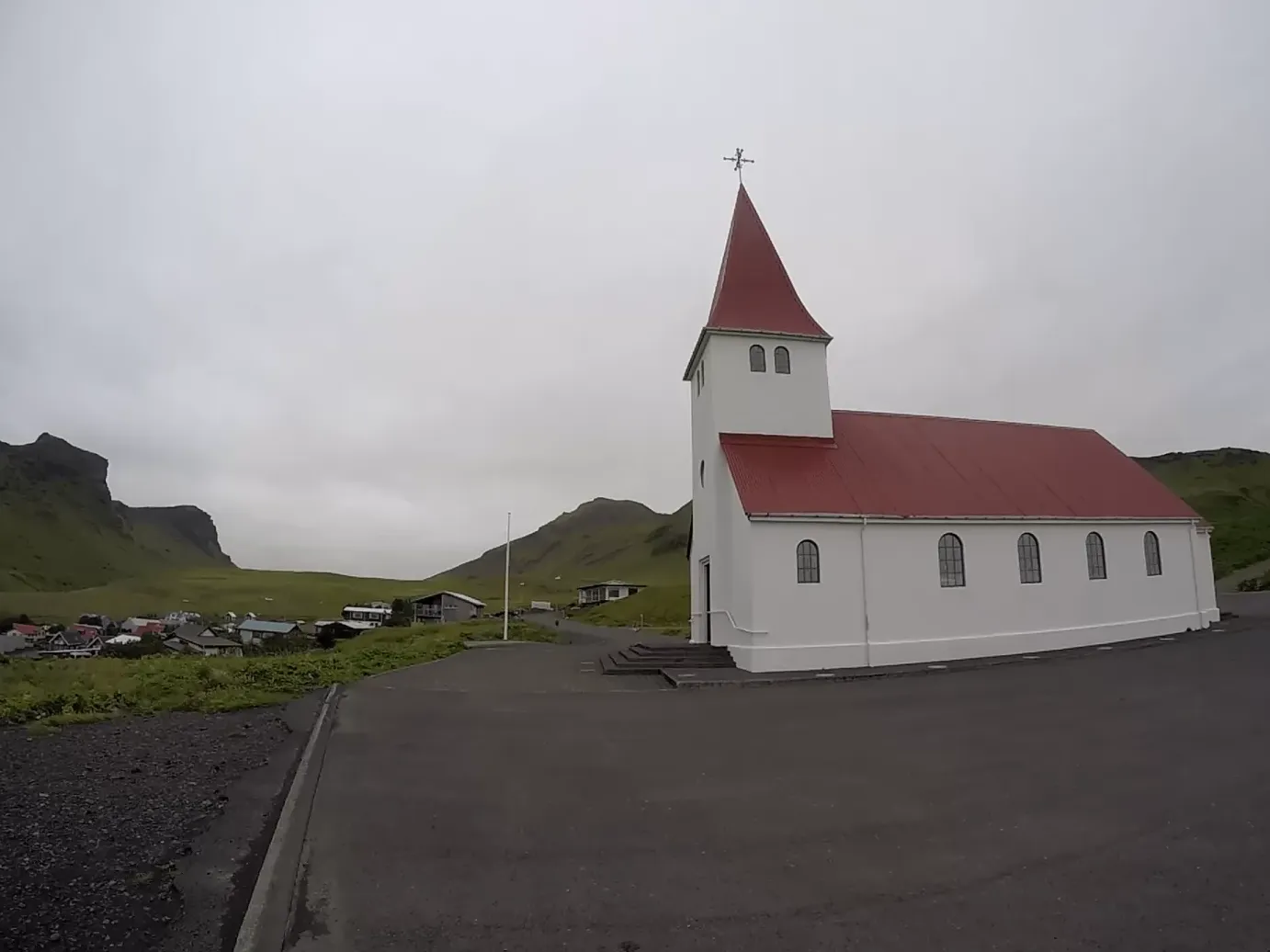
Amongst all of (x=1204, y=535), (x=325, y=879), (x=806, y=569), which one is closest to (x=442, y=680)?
(x=806, y=569)

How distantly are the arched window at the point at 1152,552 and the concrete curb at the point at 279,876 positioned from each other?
24.8 meters

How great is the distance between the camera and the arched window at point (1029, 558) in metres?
21.0

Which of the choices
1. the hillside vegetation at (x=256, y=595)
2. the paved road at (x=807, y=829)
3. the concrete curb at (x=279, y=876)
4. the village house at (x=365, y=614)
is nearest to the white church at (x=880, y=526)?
the paved road at (x=807, y=829)

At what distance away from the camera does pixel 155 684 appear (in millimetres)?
15906

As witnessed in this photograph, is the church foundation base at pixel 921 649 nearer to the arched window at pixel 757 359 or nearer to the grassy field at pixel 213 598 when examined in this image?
the arched window at pixel 757 359

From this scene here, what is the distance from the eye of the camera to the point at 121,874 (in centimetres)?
538

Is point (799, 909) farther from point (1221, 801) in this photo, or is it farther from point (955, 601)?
point (955, 601)

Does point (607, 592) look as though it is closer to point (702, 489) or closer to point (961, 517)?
point (702, 489)

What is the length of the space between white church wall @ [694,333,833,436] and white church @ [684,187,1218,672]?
0.18ft

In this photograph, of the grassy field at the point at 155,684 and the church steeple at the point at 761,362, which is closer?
the grassy field at the point at 155,684

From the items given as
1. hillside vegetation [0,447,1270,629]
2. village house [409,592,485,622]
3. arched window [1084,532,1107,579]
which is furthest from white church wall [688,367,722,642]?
village house [409,592,485,622]

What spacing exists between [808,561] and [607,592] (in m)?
81.3

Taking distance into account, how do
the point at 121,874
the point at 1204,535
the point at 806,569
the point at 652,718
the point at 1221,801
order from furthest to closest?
1. the point at 1204,535
2. the point at 806,569
3. the point at 652,718
4. the point at 1221,801
5. the point at 121,874

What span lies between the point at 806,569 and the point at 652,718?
7910 millimetres
